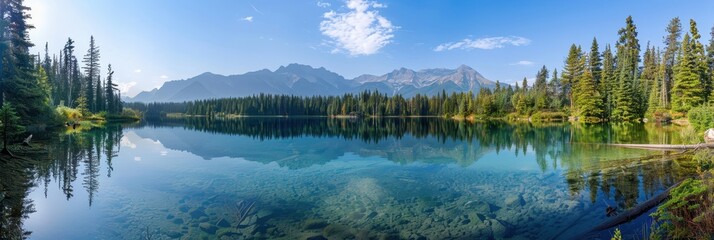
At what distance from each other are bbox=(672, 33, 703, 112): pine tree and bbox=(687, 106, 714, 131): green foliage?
32.1 m

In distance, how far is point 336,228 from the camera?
8.95 metres

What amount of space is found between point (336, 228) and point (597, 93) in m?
74.6

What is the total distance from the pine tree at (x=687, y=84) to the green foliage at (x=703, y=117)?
32.1m

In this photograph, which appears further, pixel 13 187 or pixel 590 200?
pixel 13 187

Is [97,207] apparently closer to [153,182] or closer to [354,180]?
[153,182]

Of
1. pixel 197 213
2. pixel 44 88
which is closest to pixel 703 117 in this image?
pixel 197 213

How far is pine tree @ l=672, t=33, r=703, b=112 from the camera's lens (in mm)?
50500

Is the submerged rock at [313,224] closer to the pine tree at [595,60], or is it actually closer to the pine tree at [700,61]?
the pine tree at [700,61]

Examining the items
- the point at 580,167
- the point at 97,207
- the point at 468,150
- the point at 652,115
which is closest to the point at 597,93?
the point at 652,115

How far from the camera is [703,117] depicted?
25.0 metres

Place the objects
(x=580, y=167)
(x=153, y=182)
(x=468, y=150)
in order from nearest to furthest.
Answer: (x=153, y=182)
(x=580, y=167)
(x=468, y=150)

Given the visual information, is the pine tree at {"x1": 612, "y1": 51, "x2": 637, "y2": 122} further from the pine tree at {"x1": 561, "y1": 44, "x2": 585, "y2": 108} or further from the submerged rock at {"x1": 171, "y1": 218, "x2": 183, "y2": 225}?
the submerged rock at {"x1": 171, "y1": 218, "x2": 183, "y2": 225}

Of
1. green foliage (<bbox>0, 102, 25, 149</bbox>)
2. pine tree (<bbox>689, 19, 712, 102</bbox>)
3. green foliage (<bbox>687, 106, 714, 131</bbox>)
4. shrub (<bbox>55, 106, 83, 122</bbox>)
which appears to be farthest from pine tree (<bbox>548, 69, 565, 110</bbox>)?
shrub (<bbox>55, 106, 83, 122</bbox>)

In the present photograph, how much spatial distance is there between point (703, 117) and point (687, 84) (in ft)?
119
